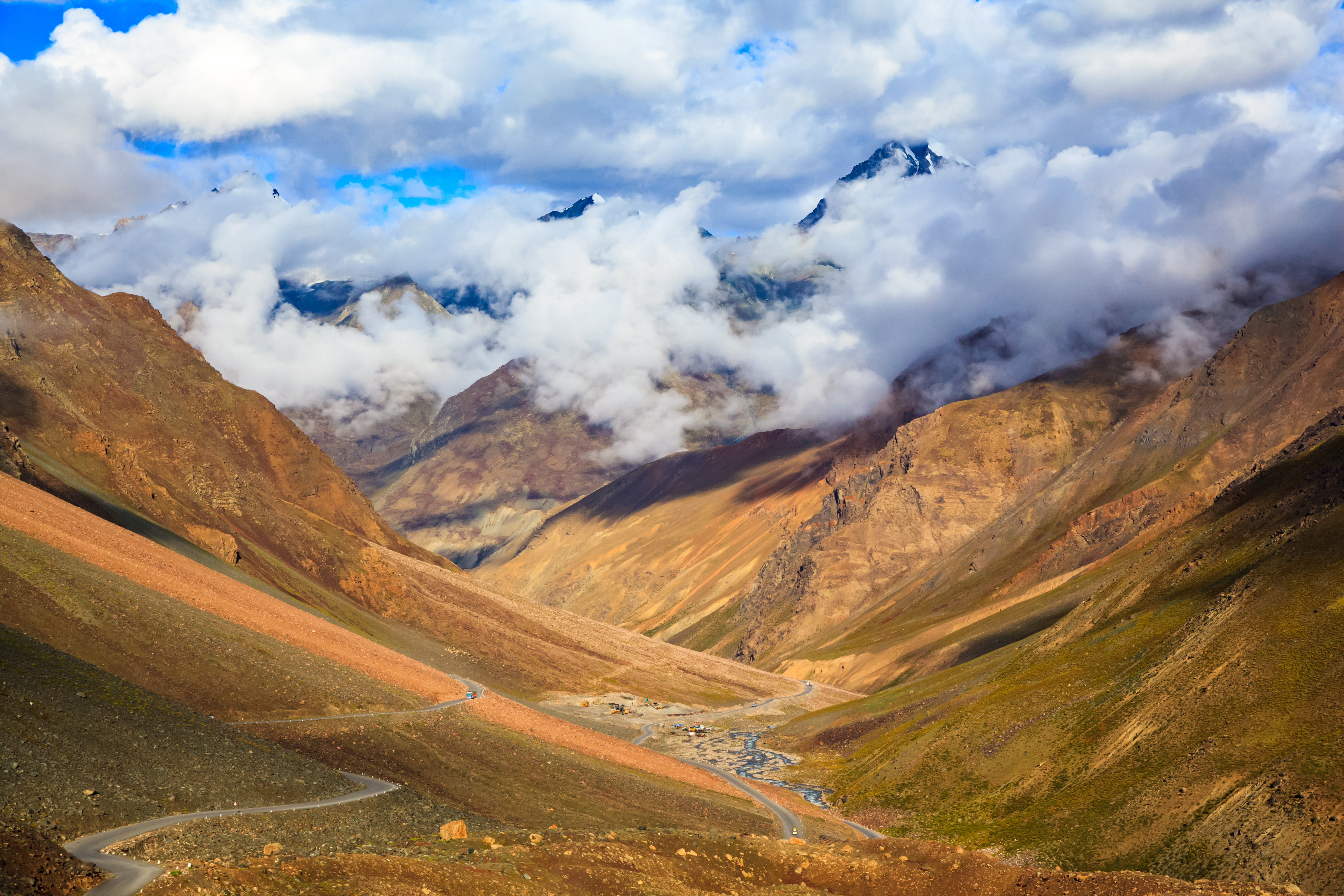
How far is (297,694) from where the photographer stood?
59.0 meters

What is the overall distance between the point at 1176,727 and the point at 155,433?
103791 millimetres

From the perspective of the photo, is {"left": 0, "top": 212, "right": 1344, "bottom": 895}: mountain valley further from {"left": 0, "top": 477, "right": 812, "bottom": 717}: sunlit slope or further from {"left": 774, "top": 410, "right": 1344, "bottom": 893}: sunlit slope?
{"left": 0, "top": 477, "right": 812, "bottom": 717}: sunlit slope

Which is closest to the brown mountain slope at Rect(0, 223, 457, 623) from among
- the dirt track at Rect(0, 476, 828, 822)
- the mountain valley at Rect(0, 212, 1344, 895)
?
the mountain valley at Rect(0, 212, 1344, 895)

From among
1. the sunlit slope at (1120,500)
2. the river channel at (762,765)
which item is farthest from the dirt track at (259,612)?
the sunlit slope at (1120,500)

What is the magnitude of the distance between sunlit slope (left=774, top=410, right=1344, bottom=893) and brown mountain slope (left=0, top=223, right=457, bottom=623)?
196ft

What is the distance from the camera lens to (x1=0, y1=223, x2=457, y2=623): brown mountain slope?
320 feet

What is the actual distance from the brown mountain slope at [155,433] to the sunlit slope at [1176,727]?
59.7 m

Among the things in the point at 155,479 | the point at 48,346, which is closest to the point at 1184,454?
the point at 155,479

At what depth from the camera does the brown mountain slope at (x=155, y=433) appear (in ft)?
320

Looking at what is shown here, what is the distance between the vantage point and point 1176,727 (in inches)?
2067

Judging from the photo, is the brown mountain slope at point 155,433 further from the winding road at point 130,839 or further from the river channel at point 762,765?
the winding road at point 130,839

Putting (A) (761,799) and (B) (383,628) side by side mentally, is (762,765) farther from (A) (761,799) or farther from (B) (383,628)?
(B) (383,628)

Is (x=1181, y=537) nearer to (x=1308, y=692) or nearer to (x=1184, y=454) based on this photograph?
(x=1308, y=692)

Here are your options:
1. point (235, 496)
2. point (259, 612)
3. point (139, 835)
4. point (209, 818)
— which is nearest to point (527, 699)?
point (235, 496)
